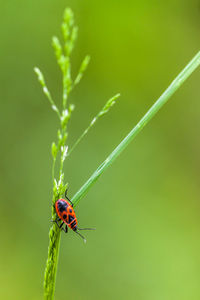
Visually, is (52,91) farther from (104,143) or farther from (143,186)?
(143,186)

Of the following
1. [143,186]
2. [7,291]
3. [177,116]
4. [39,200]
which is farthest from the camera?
[177,116]

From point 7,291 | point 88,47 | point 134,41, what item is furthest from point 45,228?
point 134,41

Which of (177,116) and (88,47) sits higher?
(88,47)

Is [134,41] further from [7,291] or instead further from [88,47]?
[7,291]

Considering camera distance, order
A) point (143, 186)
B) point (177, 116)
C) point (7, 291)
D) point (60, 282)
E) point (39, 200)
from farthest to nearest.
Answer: point (177, 116) < point (143, 186) < point (39, 200) < point (60, 282) < point (7, 291)

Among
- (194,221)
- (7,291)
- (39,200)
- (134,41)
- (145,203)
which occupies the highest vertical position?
(134,41)

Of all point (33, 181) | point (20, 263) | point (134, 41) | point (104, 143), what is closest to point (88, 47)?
point (134, 41)

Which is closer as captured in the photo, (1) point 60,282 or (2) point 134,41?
(1) point 60,282
